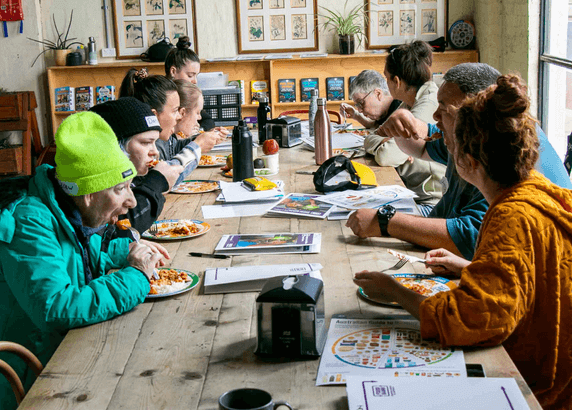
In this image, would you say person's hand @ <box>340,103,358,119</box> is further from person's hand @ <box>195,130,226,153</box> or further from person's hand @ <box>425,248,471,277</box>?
person's hand @ <box>425,248,471,277</box>

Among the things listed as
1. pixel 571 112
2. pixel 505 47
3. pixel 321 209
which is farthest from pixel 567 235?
pixel 505 47

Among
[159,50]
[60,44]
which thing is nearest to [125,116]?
[159,50]

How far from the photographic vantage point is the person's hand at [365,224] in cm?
202

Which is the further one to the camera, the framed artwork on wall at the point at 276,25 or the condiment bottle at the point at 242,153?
the framed artwork on wall at the point at 276,25

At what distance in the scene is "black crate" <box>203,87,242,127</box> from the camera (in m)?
4.66

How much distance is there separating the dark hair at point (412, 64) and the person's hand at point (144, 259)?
2368 millimetres

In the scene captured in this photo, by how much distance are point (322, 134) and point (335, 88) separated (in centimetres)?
311

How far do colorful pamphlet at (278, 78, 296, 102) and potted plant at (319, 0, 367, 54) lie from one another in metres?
0.56

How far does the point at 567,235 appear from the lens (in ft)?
4.36

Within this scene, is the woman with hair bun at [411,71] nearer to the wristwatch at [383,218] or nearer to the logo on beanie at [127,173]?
the wristwatch at [383,218]

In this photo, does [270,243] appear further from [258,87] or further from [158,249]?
[258,87]

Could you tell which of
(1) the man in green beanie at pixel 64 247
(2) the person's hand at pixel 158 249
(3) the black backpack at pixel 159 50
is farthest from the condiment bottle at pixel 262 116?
(3) the black backpack at pixel 159 50

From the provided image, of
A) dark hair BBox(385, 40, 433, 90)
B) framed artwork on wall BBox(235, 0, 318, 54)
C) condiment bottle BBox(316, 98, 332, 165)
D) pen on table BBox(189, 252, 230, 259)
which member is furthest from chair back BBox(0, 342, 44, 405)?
framed artwork on wall BBox(235, 0, 318, 54)

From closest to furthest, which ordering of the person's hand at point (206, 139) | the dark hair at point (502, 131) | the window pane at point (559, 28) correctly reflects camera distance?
the dark hair at point (502, 131)
the person's hand at point (206, 139)
the window pane at point (559, 28)
